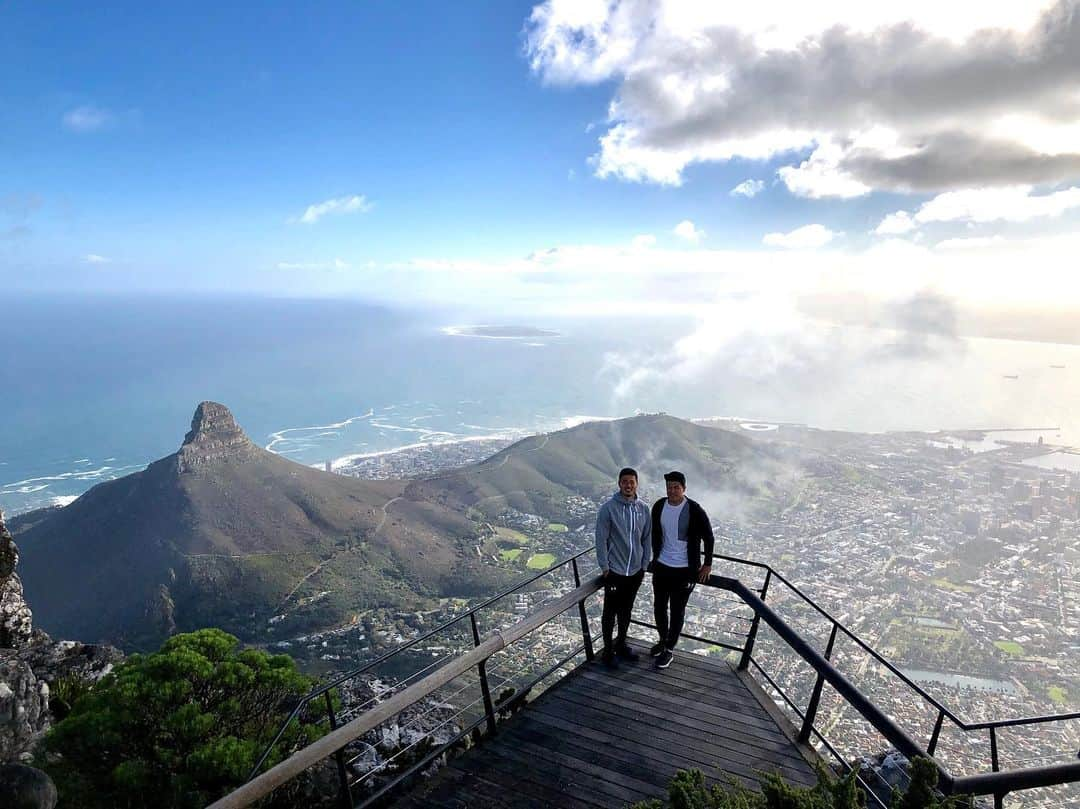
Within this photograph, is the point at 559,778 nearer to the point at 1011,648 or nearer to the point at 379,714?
the point at 379,714

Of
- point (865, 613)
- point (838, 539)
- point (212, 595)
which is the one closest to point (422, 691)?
point (865, 613)

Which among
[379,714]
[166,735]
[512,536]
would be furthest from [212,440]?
[379,714]

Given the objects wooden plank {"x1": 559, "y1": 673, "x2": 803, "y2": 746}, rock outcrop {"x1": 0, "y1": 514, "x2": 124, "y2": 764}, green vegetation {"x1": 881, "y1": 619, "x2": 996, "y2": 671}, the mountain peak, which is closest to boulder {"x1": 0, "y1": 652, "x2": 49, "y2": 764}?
rock outcrop {"x1": 0, "y1": 514, "x2": 124, "y2": 764}

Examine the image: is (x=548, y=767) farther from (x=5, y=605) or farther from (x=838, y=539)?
(x=838, y=539)

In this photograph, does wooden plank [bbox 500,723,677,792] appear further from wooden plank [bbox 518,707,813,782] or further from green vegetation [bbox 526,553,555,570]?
green vegetation [bbox 526,553,555,570]

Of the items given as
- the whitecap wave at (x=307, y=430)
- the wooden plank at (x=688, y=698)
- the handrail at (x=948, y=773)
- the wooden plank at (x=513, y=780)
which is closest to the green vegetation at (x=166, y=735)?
the wooden plank at (x=513, y=780)

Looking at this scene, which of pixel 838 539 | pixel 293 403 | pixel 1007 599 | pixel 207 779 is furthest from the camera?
pixel 293 403
